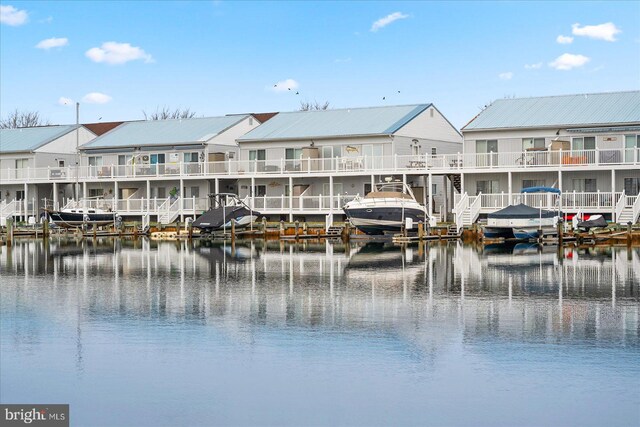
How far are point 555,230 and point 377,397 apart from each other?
120ft

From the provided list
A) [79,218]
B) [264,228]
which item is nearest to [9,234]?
[79,218]

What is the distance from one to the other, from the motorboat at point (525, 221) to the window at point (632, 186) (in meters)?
6.25

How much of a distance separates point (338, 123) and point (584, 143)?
16992 millimetres

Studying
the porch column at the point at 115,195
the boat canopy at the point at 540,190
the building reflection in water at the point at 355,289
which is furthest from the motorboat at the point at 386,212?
the porch column at the point at 115,195

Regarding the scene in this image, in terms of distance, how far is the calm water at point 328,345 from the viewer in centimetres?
1408

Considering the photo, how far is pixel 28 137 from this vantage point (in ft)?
253

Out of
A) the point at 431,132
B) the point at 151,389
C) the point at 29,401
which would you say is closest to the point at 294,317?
the point at 151,389

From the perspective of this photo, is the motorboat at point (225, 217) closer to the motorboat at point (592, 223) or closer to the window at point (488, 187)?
the window at point (488, 187)

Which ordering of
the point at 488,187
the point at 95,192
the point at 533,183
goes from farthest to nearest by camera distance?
the point at 95,192 → the point at 488,187 → the point at 533,183

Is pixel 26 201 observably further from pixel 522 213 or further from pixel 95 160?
pixel 522 213

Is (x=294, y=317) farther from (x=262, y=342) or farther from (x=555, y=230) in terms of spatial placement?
(x=555, y=230)

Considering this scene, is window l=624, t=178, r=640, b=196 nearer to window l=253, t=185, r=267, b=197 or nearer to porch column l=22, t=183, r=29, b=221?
window l=253, t=185, r=267, b=197

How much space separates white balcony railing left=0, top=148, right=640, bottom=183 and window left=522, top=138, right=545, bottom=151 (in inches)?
57.5

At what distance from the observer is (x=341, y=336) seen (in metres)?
19.5
